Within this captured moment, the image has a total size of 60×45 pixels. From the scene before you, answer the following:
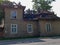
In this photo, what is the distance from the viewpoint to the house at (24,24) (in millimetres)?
39312

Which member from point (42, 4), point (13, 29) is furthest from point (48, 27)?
point (42, 4)

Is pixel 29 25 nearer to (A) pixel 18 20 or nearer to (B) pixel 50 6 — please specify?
(A) pixel 18 20

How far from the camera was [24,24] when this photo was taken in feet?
131

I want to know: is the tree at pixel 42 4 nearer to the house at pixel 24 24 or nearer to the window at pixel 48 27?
the house at pixel 24 24

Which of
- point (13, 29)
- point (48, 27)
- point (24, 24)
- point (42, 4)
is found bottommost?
point (13, 29)

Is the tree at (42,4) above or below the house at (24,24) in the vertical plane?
above

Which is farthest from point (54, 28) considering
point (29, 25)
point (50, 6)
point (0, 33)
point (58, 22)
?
point (50, 6)

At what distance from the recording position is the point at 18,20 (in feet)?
131

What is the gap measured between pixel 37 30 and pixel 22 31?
324cm

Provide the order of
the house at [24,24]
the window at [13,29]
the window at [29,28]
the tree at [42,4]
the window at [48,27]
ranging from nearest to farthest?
1. the house at [24,24]
2. the window at [13,29]
3. the window at [29,28]
4. the window at [48,27]
5. the tree at [42,4]

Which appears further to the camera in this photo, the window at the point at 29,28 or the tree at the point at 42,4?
the tree at the point at 42,4

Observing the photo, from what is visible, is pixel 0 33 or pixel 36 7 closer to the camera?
pixel 0 33

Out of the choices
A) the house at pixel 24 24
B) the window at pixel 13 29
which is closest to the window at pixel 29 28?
the house at pixel 24 24

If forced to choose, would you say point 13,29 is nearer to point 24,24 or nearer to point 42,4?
point 24,24
